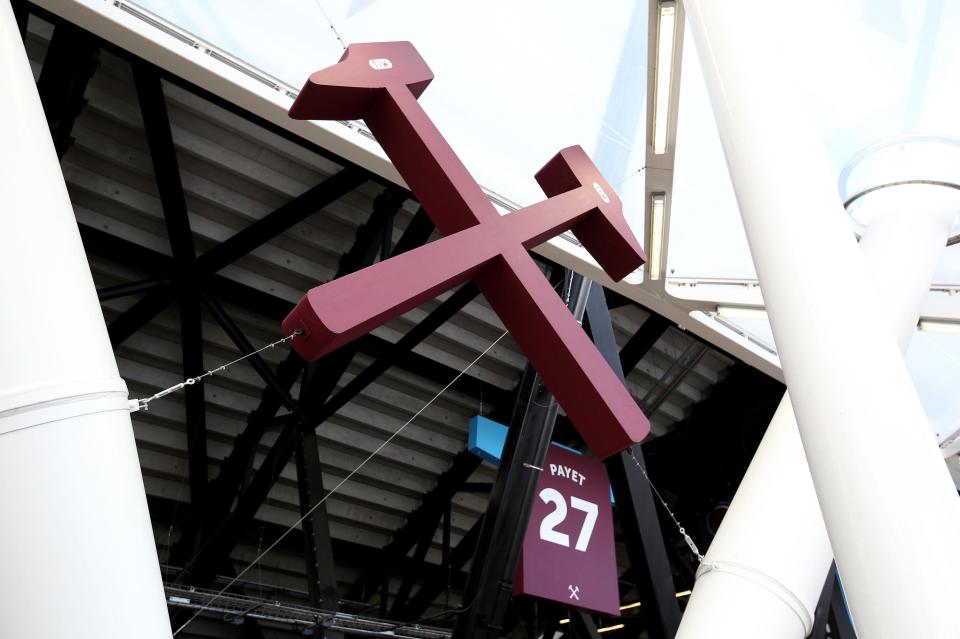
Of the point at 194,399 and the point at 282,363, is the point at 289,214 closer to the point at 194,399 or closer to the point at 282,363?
the point at 282,363

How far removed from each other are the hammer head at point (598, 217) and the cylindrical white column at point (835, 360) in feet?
4.71

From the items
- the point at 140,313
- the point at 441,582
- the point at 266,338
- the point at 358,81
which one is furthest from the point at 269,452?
the point at 358,81

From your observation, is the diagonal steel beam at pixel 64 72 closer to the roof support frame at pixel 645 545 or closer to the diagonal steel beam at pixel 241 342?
the diagonal steel beam at pixel 241 342

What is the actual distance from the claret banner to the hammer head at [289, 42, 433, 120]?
503cm

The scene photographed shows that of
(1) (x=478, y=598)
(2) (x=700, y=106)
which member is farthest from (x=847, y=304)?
(1) (x=478, y=598)

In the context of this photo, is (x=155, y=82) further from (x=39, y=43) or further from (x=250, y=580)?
(x=250, y=580)

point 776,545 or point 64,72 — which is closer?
point 776,545

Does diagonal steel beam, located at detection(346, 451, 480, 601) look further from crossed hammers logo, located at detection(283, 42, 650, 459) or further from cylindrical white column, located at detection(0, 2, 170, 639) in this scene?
cylindrical white column, located at detection(0, 2, 170, 639)

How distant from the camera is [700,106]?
6.32 metres

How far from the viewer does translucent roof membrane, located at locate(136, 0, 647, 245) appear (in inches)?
241

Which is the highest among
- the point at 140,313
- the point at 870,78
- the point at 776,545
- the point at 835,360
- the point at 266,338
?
the point at 266,338

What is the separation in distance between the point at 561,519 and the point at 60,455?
7122 millimetres

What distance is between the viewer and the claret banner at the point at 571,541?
27.8ft

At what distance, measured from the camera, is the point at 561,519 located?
9.23 m
